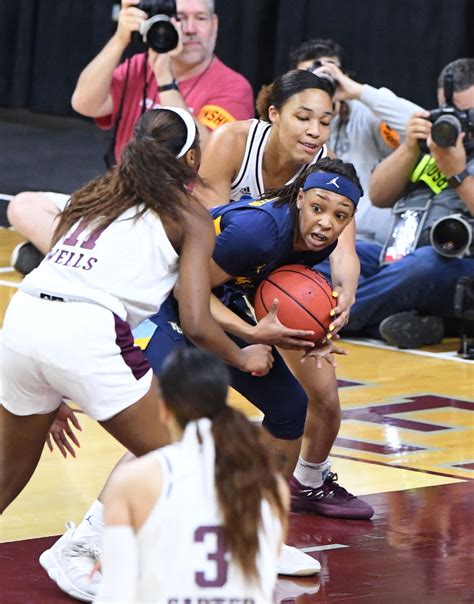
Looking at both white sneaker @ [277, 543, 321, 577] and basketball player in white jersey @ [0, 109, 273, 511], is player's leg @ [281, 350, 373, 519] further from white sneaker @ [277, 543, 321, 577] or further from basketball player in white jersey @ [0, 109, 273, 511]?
basketball player in white jersey @ [0, 109, 273, 511]

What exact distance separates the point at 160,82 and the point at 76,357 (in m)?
4.39

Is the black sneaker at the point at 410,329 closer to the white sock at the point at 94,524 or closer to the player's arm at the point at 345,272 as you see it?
the player's arm at the point at 345,272

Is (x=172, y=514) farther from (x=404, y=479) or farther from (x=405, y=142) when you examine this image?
(x=405, y=142)

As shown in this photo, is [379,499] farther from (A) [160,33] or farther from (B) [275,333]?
(A) [160,33]

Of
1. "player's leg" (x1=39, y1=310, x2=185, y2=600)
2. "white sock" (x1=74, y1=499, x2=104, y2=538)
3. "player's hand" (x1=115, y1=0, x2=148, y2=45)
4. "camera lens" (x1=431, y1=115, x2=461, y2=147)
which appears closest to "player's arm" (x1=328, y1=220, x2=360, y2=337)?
"player's leg" (x1=39, y1=310, x2=185, y2=600)

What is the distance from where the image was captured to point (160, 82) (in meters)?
8.20

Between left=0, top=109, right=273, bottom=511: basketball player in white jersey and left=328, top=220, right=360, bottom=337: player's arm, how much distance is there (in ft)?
2.53

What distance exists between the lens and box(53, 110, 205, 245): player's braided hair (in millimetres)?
4172

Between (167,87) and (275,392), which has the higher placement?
(167,87)

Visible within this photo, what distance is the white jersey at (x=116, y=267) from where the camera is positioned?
13.5 ft

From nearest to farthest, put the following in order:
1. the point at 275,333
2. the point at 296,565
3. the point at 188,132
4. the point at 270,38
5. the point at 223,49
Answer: the point at 188,132 < the point at 275,333 < the point at 296,565 < the point at 270,38 < the point at 223,49

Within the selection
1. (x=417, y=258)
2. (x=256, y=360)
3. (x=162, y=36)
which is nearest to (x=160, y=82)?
(x=162, y=36)

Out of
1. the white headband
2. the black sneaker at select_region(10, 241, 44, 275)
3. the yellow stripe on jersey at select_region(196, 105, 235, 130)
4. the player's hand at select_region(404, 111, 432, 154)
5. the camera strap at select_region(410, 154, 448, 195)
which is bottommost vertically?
the black sneaker at select_region(10, 241, 44, 275)

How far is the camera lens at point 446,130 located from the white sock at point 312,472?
2849 millimetres
